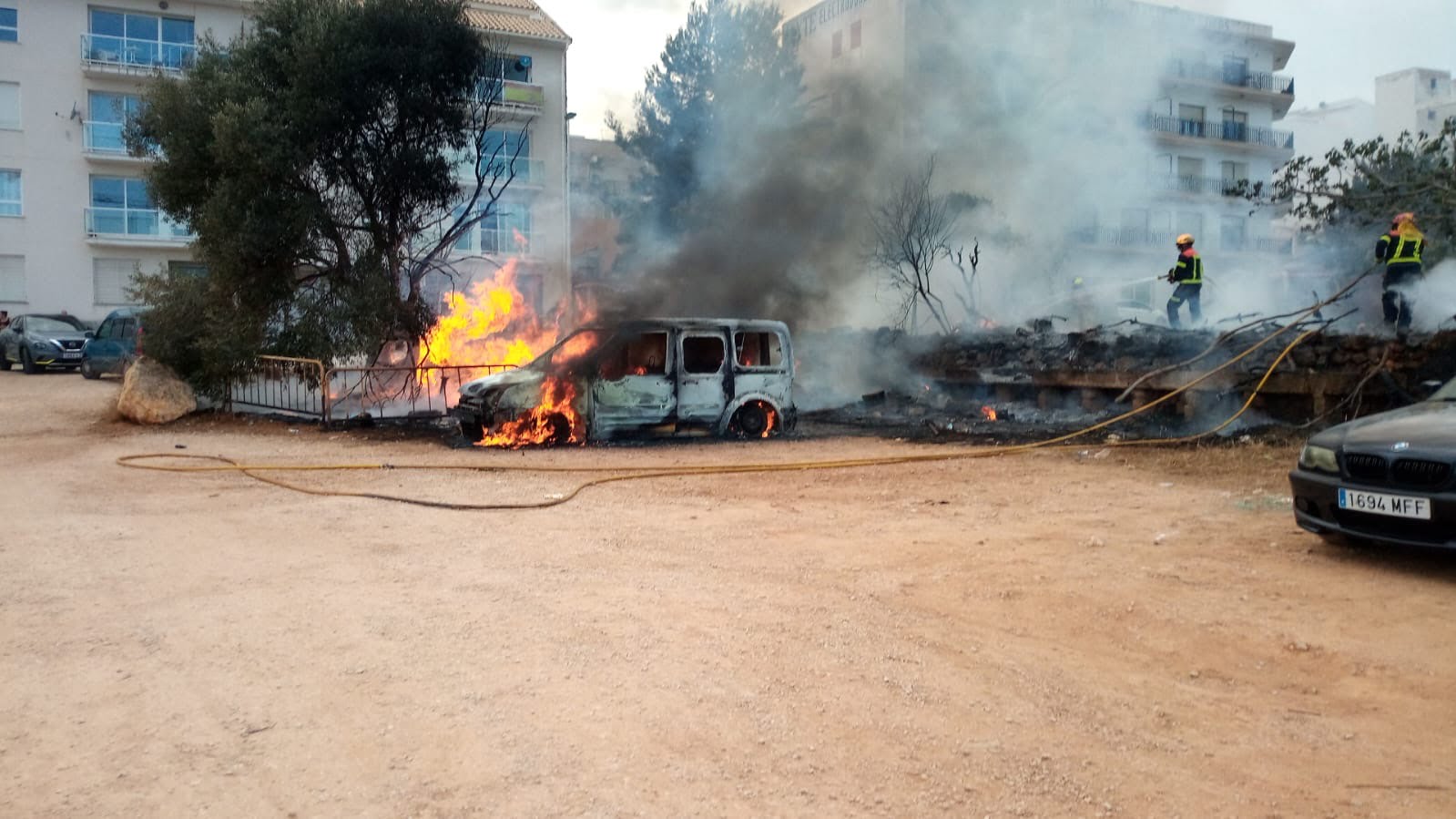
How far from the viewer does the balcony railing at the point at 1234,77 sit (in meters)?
23.0

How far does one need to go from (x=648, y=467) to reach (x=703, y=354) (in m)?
2.36

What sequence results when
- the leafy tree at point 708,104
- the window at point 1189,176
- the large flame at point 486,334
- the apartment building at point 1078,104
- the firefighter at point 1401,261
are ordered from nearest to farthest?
the firefighter at point 1401,261
the large flame at point 486,334
the apartment building at point 1078,104
the leafy tree at point 708,104
the window at point 1189,176

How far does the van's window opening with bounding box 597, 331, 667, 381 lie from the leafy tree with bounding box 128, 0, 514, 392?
4770mm

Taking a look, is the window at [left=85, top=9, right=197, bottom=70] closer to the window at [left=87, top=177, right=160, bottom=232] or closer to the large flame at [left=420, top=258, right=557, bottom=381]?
the window at [left=87, top=177, right=160, bottom=232]

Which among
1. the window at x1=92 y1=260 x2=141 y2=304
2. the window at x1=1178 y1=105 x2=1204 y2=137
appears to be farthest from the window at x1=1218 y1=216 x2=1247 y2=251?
the window at x1=92 y1=260 x2=141 y2=304

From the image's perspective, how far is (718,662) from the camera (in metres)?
4.01

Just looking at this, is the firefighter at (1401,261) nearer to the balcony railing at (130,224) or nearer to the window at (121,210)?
the balcony railing at (130,224)

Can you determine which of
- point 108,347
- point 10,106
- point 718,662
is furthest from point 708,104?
point 718,662

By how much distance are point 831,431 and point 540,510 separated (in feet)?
19.9

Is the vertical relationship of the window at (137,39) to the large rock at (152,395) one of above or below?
above

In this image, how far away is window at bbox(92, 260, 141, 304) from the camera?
1195 inches

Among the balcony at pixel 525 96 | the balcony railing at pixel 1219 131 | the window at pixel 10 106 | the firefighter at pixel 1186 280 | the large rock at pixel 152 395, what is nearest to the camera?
the large rock at pixel 152 395

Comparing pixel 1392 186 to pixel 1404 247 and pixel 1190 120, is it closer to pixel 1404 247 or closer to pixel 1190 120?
pixel 1404 247

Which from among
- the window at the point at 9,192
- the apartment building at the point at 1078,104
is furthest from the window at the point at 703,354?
the window at the point at 9,192
